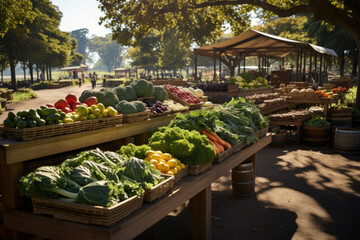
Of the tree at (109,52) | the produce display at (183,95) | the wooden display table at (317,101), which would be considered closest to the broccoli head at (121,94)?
the produce display at (183,95)

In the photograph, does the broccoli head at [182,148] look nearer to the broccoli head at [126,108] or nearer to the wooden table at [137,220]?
the wooden table at [137,220]

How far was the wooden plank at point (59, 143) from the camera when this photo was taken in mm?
2983

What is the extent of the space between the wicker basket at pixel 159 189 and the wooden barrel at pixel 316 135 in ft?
25.1

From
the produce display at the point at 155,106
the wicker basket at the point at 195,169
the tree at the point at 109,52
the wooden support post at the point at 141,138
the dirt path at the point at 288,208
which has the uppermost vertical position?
the tree at the point at 109,52

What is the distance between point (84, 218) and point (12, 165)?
102 centimetres

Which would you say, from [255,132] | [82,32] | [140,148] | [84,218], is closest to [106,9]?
[255,132]

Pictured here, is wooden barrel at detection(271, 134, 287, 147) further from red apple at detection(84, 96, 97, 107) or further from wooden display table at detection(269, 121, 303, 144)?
red apple at detection(84, 96, 97, 107)

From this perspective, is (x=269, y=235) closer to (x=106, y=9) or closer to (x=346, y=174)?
→ (x=346, y=174)

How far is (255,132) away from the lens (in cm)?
577

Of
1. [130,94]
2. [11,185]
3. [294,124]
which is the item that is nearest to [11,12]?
[130,94]

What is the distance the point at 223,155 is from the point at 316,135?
632 cm

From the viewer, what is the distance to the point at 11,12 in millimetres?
16984

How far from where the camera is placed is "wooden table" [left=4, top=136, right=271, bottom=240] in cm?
247

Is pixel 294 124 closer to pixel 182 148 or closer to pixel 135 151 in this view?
pixel 182 148
